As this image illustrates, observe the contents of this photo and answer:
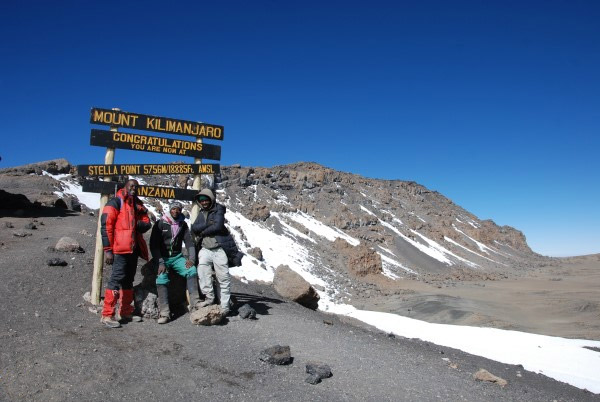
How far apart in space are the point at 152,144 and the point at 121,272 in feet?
8.60

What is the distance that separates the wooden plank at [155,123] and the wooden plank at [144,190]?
3.67 ft

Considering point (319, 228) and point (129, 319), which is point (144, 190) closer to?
point (129, 319)

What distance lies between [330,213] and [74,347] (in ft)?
194

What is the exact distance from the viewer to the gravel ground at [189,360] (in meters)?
4.85

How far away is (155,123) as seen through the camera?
8141 mm

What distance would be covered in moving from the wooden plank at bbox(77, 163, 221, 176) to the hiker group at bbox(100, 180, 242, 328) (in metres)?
1.00

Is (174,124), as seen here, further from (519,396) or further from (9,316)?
(519,396)

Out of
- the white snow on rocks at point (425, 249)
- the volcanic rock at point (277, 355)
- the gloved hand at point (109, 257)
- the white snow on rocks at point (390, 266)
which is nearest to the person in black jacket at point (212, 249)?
the gloved hand at point (109, 257)

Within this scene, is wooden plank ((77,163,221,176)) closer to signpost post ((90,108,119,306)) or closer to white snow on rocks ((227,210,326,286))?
signpost post ((90,108,119,306))

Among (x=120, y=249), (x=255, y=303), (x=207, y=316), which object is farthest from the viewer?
(x=255, y=303)

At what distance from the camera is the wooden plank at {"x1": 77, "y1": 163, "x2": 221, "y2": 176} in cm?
777

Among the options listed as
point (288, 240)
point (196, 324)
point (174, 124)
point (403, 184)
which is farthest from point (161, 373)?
point (403, 184)

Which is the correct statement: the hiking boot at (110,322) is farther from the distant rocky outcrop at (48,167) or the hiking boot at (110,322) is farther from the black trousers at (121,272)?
the distant rocky outcrop at (48,167)

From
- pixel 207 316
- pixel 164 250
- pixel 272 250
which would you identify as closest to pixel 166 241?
pixel 164 250
